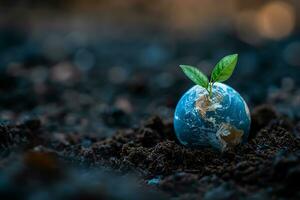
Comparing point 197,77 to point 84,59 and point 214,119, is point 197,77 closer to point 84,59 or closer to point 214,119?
point 214,119

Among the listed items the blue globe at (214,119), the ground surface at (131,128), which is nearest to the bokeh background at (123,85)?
the ground surface at (131,128)

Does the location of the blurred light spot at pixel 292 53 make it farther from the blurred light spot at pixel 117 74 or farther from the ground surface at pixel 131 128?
the blurred light spot at pixel 117 74

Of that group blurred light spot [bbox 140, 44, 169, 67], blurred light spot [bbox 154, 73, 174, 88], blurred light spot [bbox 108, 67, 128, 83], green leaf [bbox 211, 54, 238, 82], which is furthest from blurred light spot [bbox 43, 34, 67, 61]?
green leaf [bbox 211, 54, 238, 82]

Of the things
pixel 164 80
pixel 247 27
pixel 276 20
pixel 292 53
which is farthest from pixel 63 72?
pixel 276 20

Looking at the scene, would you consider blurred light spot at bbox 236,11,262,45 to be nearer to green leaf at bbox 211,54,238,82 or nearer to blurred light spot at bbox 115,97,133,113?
blurred light spot at bbox 115,97,133,113

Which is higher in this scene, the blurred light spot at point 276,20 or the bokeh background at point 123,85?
the blurred light spot at point 276,20
